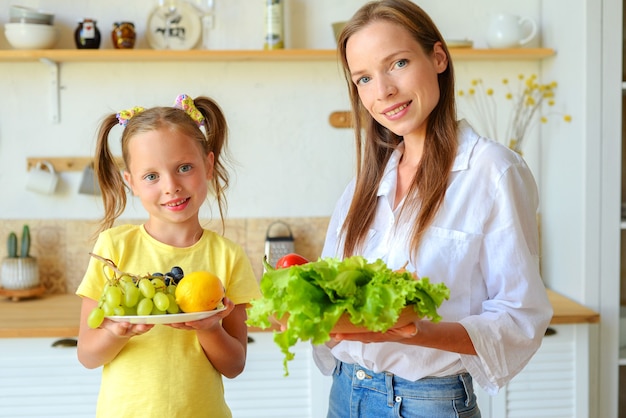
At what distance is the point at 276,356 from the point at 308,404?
186mm

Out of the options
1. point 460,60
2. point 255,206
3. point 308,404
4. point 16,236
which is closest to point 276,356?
point 308,404

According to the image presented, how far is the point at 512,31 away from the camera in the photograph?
296 centimetres

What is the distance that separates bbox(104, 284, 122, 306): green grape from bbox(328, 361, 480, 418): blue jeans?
448 millimetres

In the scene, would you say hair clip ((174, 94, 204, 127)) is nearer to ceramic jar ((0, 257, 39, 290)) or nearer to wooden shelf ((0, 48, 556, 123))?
wooden shelf ((0, 48, 556, 123))

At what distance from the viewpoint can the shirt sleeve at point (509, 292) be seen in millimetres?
1356

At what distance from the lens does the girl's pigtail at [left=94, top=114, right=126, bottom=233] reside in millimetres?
1643

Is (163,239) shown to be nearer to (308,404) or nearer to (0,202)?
(308,404)

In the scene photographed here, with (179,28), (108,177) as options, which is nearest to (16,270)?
(179,28)

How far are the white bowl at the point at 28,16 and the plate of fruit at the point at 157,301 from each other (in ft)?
5.82

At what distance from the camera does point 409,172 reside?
1562mm

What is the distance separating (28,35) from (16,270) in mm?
808

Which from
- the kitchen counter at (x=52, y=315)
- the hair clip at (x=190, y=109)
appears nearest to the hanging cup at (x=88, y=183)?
the kitchen counter at (x=52, y=315)

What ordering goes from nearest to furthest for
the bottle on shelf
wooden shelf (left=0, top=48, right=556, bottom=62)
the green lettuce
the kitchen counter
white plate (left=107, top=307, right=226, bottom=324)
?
1. the green lettuce
2. white plate (left=107, top=307, right=226, bottom=324)
3. the kitchen counter
4. wooden shelf (left=0, top=48, right=556, bottom=62)
5. the bottle on shelf

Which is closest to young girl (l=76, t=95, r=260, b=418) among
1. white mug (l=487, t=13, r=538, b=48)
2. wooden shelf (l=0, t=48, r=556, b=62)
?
wooden shelf (l=0, t=48, r=556, b=62)
